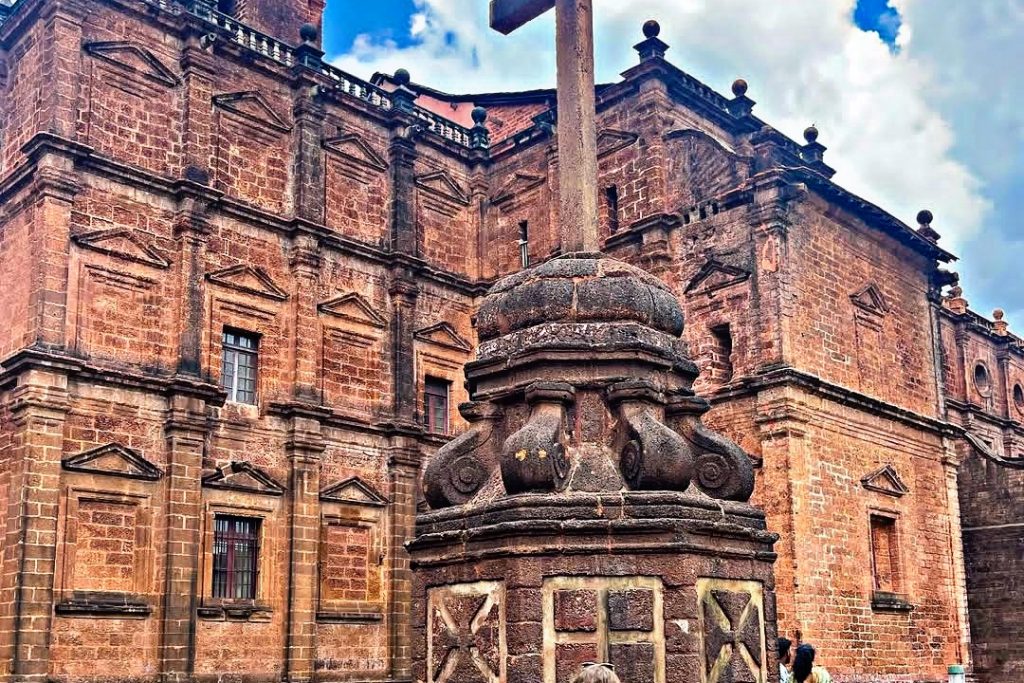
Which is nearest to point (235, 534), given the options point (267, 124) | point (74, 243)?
point (74, 243)

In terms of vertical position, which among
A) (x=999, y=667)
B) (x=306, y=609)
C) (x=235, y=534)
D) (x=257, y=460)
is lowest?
(x=999, y=667)

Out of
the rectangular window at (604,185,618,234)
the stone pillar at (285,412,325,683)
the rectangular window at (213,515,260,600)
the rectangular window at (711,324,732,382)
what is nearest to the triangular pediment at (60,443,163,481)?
the rectangular window at (213,515,260,600)

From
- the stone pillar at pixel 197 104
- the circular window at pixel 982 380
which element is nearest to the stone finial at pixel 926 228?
the circular window at pixel 982 380

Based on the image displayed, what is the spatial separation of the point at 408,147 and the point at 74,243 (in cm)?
821

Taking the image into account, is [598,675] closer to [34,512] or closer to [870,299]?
[34,512]

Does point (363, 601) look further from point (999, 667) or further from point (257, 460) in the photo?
point (999, 667)

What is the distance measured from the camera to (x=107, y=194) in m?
19.1

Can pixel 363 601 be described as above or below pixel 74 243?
below

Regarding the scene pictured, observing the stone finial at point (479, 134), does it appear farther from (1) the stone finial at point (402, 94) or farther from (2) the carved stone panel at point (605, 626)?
(2) the carved stone panel at point (605, 626)

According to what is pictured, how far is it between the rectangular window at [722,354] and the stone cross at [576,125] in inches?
541

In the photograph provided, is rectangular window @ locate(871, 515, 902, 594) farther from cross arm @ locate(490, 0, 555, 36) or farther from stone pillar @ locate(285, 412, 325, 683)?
cross arm @ locate(490, 0, 555, 36)

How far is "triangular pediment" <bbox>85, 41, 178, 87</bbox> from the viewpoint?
1953cm

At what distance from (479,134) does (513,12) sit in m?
19.1

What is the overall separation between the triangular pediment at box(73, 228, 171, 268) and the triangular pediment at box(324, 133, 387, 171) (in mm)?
4882
